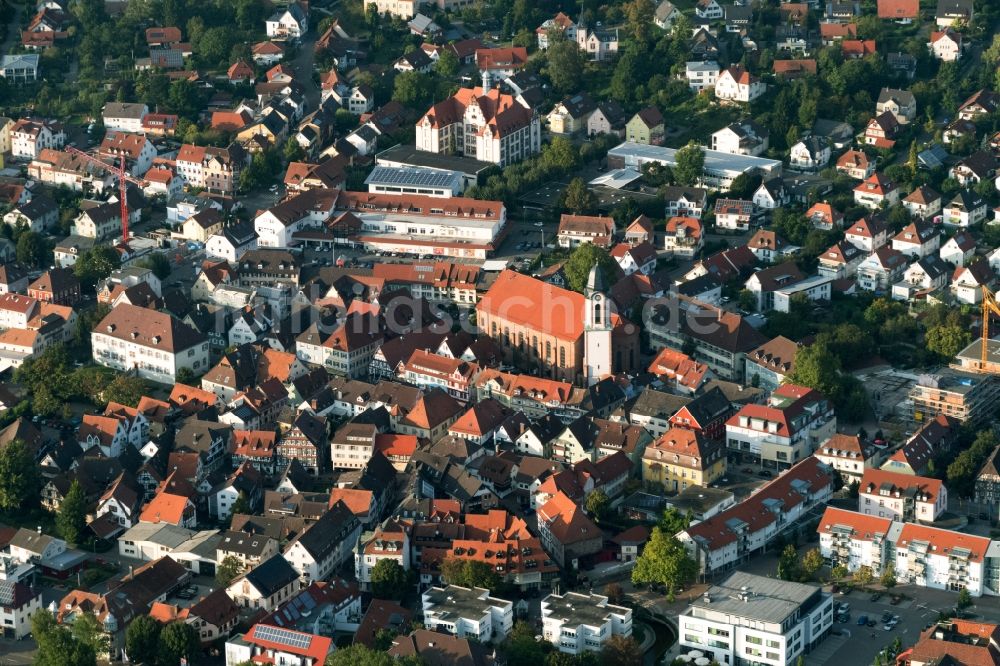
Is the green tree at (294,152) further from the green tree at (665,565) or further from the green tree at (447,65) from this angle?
the green tree at (665,565)

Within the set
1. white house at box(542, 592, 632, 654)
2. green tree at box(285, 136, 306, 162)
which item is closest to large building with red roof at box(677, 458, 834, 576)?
white house at box(542, 592, 632, 654)

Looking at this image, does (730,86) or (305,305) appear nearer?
(305,305)

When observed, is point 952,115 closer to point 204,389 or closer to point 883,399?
point 883,399

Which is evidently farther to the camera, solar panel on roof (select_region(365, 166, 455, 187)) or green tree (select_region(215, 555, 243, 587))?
solar panel on roof (select_region(365, 166, 455, 187))

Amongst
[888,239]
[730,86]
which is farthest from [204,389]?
[730,86]

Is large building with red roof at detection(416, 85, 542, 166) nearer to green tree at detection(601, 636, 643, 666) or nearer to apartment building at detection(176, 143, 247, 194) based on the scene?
apartment building at detection(176, 143, 247, 194)

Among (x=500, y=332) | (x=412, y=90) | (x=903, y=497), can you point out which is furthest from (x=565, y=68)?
(x=903, y=497)
